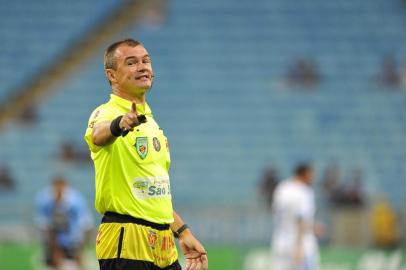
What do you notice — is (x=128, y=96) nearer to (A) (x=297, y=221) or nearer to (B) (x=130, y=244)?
(B) (x=130, y=244)

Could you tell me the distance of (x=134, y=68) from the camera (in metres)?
5.54

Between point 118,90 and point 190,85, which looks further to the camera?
point 190,85

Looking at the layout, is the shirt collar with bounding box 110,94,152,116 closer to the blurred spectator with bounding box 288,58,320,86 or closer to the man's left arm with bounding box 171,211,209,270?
the man's left arm with bounding box 171,211,209,270

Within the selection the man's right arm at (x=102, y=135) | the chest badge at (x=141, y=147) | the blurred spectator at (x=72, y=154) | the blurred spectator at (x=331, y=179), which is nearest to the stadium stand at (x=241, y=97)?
the blurred spectator at (x=72, y=154)

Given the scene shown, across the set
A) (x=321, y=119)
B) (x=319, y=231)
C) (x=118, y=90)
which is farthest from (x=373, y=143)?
(x=118, y=90)

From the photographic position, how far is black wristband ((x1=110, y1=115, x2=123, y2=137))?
5.03 m

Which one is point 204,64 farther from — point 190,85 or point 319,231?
point 319,231

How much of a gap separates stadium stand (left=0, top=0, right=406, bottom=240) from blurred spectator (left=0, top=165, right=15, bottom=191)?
0.16 m

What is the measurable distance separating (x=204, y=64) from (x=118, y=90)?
17.8 m

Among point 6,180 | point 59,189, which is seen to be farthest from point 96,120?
point 6,180

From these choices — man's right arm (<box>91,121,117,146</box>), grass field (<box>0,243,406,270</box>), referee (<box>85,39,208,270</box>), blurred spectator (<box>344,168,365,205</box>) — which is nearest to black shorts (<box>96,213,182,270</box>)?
referee (<box>85,39,208,270</box>)

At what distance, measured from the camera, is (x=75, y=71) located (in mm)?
23469

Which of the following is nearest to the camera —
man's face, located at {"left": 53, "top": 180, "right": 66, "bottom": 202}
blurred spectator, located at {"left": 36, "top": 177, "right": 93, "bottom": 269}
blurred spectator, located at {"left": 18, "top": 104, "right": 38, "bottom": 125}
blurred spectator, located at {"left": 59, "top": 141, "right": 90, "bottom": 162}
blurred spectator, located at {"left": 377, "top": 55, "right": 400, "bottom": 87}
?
man's face, located at {"left": 53, "top": 180, "right": 66, "bottom": 202}

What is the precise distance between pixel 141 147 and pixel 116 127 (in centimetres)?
53
